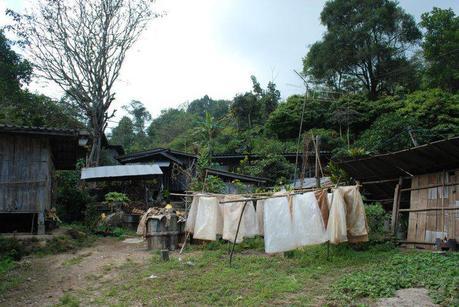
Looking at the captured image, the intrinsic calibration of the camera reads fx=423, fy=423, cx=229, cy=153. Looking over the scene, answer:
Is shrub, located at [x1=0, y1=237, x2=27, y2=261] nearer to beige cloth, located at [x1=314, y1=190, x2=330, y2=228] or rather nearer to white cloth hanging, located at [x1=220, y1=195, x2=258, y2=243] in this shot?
white cloth hanging, located at [x1=220, y1=195, x2=258, y2=243]

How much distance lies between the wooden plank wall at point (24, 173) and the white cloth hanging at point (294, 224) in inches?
271

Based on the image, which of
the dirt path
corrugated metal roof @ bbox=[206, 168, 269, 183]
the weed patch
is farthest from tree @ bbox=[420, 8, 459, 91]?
the dirt path

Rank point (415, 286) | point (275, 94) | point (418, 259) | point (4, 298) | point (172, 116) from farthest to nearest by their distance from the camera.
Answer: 1. point (172, 116)
2. point (275, 94)
3. point (418, 259)
4. point (4, 298)
5. point (415, 286)

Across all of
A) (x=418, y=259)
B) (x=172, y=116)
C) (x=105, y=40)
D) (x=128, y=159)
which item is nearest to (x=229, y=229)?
(x=418, y=259)

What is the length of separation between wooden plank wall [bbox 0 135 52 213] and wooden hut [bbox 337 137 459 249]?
8.73 metres

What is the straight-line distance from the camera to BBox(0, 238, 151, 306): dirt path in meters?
7.16

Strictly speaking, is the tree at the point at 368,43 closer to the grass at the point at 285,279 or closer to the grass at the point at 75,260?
the grass at the point at 285,279

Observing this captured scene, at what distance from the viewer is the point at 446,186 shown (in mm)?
9867

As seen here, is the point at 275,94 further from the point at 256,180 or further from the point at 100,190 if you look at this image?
the point at 100,190

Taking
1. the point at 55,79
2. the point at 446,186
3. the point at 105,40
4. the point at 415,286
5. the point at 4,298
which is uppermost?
the point at 105,40

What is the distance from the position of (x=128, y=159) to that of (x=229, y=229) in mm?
14432

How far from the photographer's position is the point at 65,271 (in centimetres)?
920

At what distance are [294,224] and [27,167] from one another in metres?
7.85

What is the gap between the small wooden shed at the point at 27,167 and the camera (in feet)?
37.9
